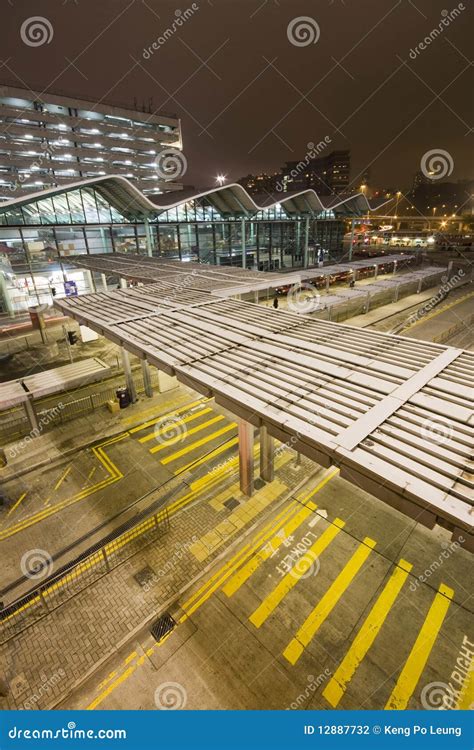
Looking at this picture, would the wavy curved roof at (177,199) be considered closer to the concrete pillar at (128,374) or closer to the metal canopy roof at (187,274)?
the metal canopy roof at (187,274)

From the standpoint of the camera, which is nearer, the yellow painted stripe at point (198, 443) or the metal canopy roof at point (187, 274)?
the yellow painted stripe at point (198, 443)

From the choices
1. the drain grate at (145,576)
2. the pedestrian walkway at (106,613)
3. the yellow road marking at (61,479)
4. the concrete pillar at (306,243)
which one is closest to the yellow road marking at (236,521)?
the pedestrian walkway at (106,613)

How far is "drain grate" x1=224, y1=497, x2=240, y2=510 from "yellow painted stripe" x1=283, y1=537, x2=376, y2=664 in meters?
3.09

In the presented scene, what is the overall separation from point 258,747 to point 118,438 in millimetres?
9295

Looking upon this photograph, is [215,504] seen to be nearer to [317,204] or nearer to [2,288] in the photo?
[2,288]

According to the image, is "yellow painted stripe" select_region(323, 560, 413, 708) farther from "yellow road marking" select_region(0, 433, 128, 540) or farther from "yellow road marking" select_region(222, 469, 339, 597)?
"yellow road marking" select_region(0, 433, 128, 540)

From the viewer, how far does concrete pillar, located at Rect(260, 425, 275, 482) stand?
968 cm

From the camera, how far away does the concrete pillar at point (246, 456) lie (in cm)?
865

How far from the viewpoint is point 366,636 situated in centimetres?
650

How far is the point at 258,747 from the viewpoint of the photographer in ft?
17.5

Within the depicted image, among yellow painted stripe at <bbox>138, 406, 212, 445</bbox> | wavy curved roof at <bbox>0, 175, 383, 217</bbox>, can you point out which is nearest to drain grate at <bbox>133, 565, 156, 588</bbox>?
yellow painted stripe at <bbox>138, 406, 212, 445</bbox>

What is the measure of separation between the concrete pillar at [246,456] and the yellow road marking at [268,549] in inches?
58.2

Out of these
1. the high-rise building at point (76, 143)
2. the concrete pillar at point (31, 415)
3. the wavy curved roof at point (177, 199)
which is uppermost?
the high-rise building at point (76, 143)

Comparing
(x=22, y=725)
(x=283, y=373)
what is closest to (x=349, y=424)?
(x=283, y=373)
